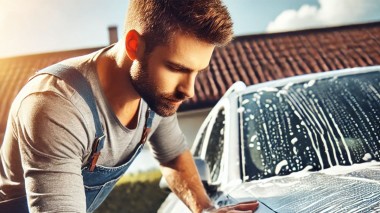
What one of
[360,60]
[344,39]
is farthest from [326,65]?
[344,39]

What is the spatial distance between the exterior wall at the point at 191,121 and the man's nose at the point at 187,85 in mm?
8293

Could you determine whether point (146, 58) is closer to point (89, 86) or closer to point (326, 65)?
point (89, 86)

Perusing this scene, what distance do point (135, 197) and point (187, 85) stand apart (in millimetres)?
6570

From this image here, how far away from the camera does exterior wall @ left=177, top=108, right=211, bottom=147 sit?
33.1 feet

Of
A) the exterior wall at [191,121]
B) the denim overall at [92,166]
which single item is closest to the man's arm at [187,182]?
the denim overall at [92,166]

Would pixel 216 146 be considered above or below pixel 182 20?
below

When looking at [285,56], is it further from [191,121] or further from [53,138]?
[53,138]

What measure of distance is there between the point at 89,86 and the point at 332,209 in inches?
35.5

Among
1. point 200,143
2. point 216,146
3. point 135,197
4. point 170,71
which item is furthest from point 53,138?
point 135,197

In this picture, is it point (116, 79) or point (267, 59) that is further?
point (267, 59)

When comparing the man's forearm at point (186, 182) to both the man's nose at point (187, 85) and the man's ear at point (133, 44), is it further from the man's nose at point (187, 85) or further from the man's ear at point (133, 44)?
the man's ear at point (133, 44)

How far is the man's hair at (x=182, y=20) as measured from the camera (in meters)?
1.68

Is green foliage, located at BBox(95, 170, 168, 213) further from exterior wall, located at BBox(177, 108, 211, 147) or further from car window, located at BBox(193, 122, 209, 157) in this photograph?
car window, located at BBox(193, 122, 209, 157)

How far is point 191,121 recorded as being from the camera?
1023 centimetres
